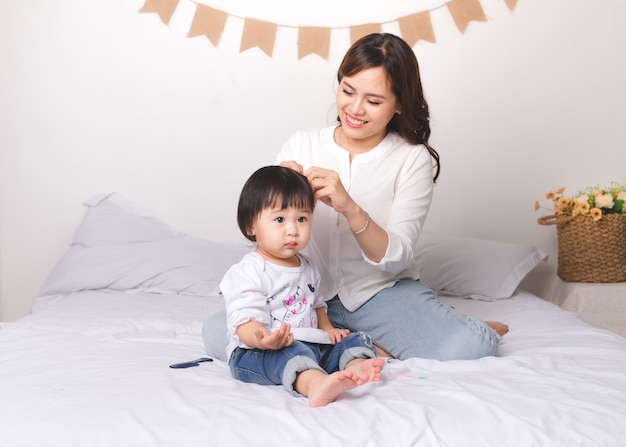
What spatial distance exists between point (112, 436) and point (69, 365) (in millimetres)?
432

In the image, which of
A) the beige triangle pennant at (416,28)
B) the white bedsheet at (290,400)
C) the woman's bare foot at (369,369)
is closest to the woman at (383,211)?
the white bedsheet at (290,400)

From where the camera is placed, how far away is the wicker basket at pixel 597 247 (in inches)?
111

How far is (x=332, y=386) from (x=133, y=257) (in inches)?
61.3

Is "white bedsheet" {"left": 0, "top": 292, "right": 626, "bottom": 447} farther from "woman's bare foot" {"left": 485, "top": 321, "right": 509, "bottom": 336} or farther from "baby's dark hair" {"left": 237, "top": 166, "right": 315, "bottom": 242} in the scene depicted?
"baby's dark hair" {"left": 237, "top": 166, "right": 315, "bottom": 242}

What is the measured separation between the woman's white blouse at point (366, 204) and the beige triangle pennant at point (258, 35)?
3.58ft

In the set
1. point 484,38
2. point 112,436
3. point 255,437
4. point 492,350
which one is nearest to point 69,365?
point 112,436

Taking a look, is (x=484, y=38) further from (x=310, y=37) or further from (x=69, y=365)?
(x=69, y=365)

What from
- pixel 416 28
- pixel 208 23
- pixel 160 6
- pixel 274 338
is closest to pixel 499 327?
pixel 274 338

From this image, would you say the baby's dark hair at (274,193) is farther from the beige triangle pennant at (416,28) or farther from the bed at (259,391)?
the beige triangle pennant at (416,28)

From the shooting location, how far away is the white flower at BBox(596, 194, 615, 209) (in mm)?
2791

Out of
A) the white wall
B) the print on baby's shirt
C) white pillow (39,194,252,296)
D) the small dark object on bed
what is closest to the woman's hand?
the print on baby's shirt

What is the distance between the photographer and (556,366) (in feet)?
5.04

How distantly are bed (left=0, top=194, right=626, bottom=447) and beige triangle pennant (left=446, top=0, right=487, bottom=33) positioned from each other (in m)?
1.21

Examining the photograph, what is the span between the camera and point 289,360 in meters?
1.42
